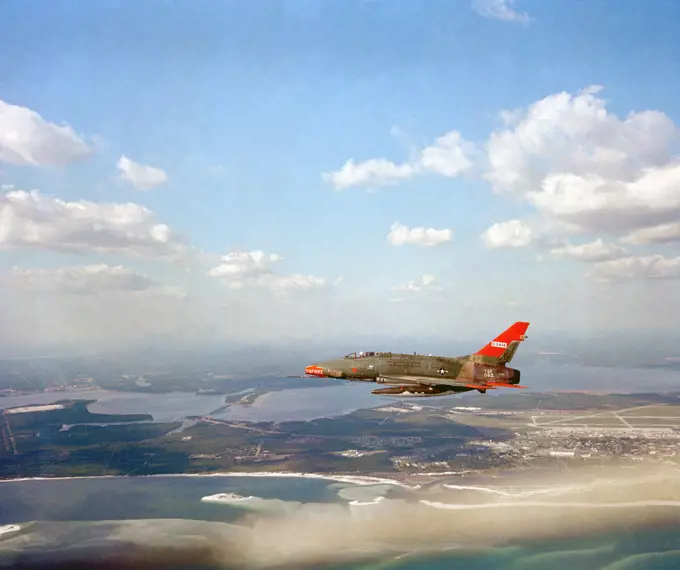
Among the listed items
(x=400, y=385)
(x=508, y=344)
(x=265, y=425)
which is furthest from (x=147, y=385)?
(x=508, y=344)

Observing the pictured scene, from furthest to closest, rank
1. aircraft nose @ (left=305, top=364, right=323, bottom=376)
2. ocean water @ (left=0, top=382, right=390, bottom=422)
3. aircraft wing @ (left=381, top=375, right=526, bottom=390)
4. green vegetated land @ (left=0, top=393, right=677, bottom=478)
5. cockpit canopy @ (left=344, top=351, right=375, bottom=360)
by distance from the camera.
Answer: ocean water @ (left=0, top=382, right=390, bottom=422), green vegetated land @ (left=0, top=393, right=677, bottom=478), cockpit canopy @ (left=344, top=351, right=375, bottom=360), aircraft nose @ (left=305, top=364, right=323, bottom=376), aircraft wing @ (left=381, top=375, right=526, bottom=390)

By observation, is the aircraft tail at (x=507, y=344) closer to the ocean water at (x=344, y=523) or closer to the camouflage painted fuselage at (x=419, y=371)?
the camouflage painted fuselage at (x=419, y=371)

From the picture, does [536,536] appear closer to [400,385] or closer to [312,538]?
[312,538]

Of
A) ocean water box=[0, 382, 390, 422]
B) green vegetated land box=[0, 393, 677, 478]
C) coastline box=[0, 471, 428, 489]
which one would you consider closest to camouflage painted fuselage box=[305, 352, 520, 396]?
coastline box=[0, 471, 428, 489]

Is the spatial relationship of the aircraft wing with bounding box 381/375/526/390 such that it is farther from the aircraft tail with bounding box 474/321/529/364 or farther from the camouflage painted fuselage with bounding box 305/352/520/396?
the aircraft tail with bounding box 474/321/529/364

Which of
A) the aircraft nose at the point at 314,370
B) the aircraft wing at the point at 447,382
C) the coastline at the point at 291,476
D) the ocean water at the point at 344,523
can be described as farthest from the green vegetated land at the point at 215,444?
the aircraft wing at the point at 447,382

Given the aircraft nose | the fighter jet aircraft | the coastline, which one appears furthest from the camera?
the coastline

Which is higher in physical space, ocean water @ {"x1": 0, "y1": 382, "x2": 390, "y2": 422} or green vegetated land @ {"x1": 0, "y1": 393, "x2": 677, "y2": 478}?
ocean water @ {"x1": 0, "y1": 382, "x2": 390, "y2": 422}

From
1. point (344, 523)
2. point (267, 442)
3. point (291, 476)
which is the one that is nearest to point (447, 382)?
point (344, 523)
